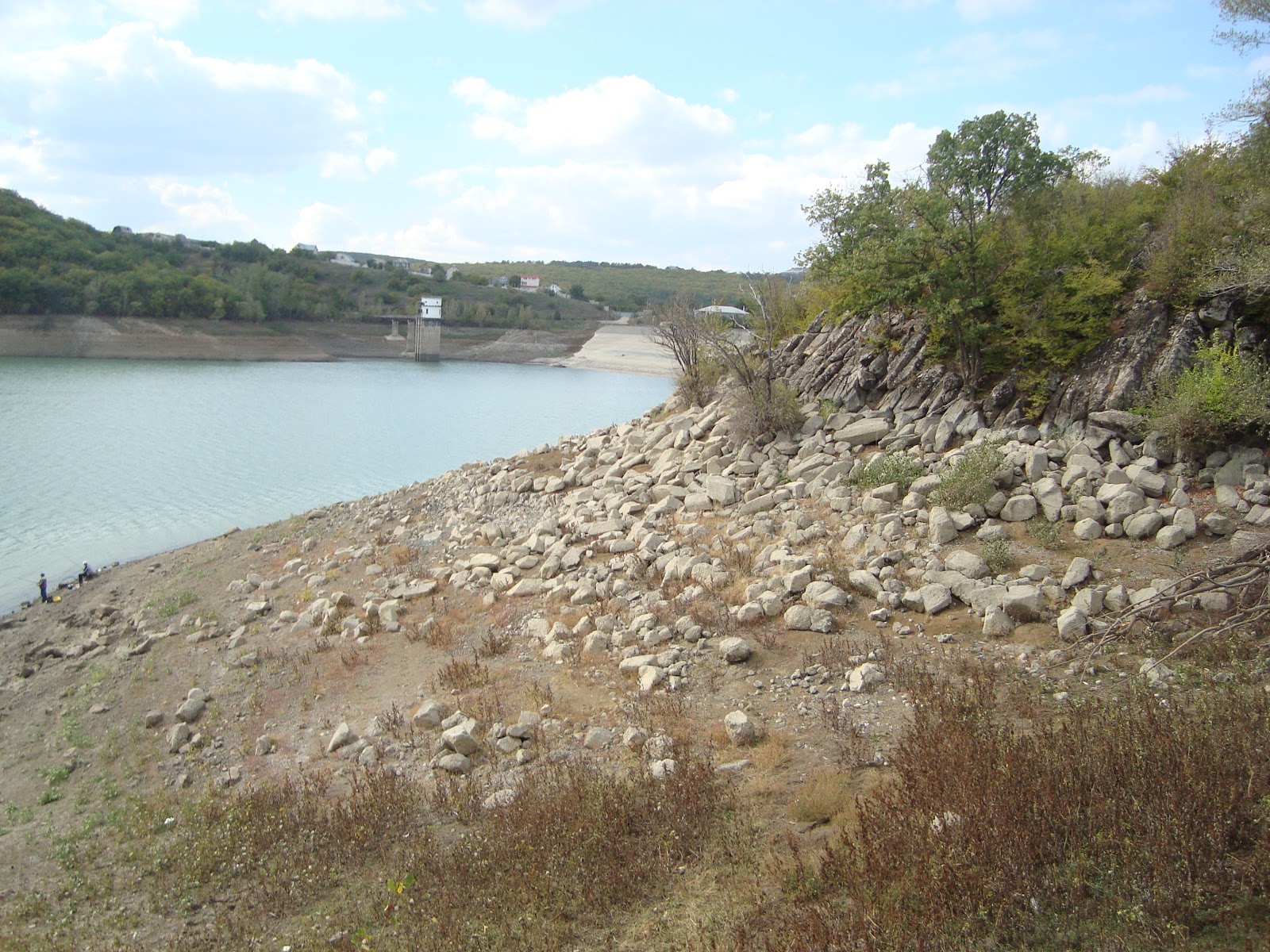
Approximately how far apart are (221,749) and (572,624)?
4.24 m

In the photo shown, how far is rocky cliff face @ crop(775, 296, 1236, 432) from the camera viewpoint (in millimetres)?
11438

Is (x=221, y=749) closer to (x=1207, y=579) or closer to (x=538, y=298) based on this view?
Answer: (x=1207, y=579)

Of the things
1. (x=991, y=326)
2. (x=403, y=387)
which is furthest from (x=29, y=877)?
(x=403, y=387)

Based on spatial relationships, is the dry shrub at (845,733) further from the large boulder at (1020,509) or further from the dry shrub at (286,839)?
the large boulder at (1020,509)

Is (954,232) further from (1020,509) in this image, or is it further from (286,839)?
(286,839)

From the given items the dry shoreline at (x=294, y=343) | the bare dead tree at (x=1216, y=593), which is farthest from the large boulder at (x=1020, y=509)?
the dry shoreline at (x=294, y=343)

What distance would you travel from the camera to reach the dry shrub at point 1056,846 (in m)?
3.84

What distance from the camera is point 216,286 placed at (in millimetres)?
81000

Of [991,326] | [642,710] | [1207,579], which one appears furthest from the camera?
[991,326]

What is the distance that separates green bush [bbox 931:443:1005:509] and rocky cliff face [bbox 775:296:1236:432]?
5.84 ft

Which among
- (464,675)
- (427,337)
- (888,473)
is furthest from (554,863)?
(427,337)

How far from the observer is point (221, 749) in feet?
30.7

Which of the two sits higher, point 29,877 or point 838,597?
point 838,597

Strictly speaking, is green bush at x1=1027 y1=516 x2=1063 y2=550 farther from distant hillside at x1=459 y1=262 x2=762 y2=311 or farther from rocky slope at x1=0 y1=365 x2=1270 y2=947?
distant hillside at x1=459 y1=262 x2=762 y2=311
